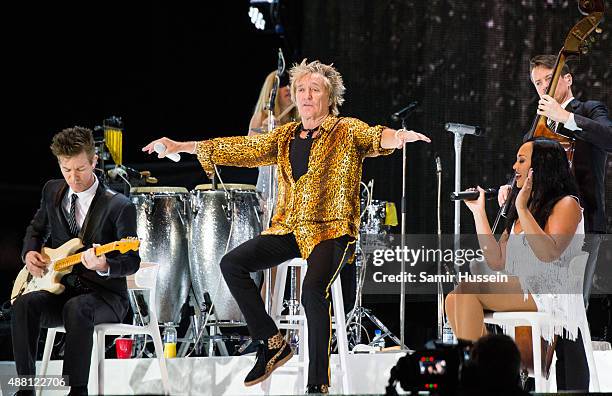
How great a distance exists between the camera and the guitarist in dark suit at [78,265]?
3750 mm

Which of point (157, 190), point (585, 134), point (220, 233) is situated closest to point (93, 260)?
point (220, 233)

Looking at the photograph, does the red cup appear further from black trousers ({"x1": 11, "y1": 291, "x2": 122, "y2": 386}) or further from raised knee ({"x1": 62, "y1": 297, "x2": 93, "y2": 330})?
raised knee ({"x1": 62, "y1": 297, "x2": 93, "y2": 330})

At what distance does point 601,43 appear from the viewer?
5660 mm

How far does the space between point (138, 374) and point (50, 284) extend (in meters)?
0.92

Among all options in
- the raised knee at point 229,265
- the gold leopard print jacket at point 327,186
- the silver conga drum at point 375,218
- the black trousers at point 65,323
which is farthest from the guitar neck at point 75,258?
the silver conga drum at point 375,218

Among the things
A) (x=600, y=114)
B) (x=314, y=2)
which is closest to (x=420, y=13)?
(x=314, y=2)

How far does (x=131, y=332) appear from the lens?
3.97 meters

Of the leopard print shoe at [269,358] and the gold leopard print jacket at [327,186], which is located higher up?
the gold leopard print jacket at [327,186]

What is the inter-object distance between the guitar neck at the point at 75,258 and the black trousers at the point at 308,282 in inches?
20.9

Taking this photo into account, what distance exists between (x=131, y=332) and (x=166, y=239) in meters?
1.91

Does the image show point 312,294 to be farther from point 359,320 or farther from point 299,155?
point 359,320

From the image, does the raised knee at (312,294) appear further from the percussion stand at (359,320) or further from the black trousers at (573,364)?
the percussion stand at (359,320)

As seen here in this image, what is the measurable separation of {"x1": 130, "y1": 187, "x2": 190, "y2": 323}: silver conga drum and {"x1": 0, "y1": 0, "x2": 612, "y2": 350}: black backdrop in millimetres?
1001

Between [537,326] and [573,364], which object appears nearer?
[537,326]
